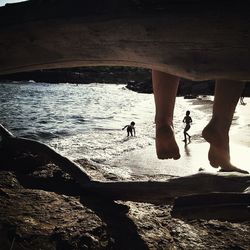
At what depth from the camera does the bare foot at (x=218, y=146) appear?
96.0 inches

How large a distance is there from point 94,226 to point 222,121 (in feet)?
4.02

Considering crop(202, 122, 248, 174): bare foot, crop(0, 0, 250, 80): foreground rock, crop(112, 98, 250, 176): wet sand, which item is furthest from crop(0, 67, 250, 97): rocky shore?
crop(0, 0, 250, 80): foreground rock

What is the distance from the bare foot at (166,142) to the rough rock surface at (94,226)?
51cm

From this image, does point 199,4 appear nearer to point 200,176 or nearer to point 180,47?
point 180,47

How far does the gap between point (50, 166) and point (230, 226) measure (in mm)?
2418

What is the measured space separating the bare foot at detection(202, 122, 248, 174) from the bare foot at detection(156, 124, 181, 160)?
26cm

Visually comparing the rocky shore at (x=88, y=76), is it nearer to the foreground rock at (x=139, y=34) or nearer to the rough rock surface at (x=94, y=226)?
the rough rock surface at (x=94, y=226)

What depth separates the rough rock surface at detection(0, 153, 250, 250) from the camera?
202 centimetres

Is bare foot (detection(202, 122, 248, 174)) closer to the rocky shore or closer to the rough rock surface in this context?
the rough rock surface

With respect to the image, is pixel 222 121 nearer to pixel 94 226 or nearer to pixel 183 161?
pixel 94 226

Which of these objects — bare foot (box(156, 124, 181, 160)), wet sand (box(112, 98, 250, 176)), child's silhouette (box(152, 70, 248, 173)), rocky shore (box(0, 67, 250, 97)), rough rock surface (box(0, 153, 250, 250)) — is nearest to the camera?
rough rock surface (box(0, 153, 250, 250))

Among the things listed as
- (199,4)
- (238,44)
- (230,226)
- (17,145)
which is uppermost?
(17,145)

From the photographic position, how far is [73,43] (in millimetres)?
1292

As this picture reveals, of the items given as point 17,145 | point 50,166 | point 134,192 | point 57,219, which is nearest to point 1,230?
point 57,219
